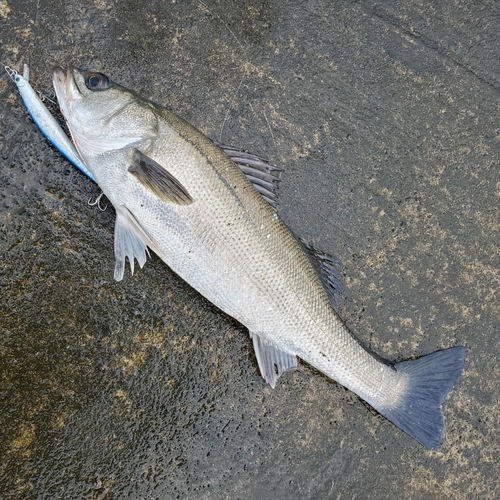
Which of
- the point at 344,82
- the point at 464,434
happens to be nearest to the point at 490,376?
the point at 464,434

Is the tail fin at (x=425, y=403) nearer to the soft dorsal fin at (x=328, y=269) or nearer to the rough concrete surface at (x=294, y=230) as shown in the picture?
the rough concrete surface at (x=294, y=230)

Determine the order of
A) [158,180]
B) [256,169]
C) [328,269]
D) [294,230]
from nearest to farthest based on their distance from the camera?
[158,180] → [256,169] → [328,269] → [294,230]

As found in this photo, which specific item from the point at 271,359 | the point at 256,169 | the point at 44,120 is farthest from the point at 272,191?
the point at 44,120

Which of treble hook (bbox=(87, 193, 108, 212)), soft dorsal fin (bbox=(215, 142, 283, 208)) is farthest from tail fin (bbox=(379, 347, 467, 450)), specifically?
treble hook (bbox=(87, 193, 108, 212))

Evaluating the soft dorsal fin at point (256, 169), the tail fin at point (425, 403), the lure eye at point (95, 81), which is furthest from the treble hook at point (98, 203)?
the tail fin at point (425, 403)

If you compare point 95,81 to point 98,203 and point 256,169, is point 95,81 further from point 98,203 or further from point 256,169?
point 256,169

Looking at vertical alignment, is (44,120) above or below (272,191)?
above
